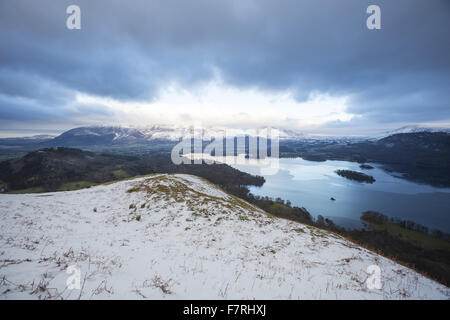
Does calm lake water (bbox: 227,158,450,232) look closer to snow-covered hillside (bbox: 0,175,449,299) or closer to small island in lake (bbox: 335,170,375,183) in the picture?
small island in lake (bbox: 335,170,375,183)

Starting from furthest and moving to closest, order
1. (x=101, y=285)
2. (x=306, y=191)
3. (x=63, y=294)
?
1. (x=306, y=191)
2. (x=101, y=285)
3. (x=63, y=294)

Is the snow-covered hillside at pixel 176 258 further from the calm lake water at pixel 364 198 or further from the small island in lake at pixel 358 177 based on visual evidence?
the small island in lake at pixel 358 177

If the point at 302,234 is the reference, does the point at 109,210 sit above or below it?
above

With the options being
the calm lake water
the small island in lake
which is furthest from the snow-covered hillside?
the small island in lake

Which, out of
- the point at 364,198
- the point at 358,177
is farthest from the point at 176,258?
the point at 358,177

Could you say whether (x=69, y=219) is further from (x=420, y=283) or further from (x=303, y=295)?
(x=420, y=283)

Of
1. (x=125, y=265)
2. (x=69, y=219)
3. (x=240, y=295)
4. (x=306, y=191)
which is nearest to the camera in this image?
(x=240, y=295)

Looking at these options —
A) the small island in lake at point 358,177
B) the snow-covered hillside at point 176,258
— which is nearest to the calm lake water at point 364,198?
the small island in lake at point 358,177

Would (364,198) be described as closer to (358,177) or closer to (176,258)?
(358,177)
